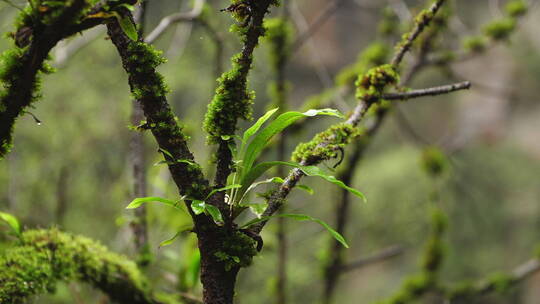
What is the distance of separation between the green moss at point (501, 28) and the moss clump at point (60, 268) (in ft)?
8.66

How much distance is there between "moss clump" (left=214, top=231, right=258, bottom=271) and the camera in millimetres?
1058

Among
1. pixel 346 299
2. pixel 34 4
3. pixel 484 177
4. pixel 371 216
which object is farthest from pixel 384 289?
pixel 34 4

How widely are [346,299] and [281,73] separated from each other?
665cm

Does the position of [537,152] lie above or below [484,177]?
above

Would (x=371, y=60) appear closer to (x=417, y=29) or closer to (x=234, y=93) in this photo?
(x=417, y=29)

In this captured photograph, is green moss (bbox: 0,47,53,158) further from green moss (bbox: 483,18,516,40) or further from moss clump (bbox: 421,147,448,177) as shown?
green moss (bbox: 483,18,516,40)

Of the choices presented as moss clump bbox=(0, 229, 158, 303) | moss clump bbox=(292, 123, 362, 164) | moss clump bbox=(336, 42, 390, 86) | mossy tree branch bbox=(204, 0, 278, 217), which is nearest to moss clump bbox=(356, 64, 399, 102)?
moss clump bbox=(292, 123, 362, 164)

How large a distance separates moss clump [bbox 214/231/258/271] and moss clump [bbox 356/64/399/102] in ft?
1.92

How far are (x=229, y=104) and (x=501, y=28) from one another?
2.52m

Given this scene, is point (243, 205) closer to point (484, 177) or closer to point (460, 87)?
point (460, 87)

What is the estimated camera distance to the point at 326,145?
4.04 feet

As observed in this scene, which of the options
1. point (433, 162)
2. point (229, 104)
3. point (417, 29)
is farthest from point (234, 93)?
point (433, 162)

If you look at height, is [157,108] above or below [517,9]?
below

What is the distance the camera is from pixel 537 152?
8359 millimetres
